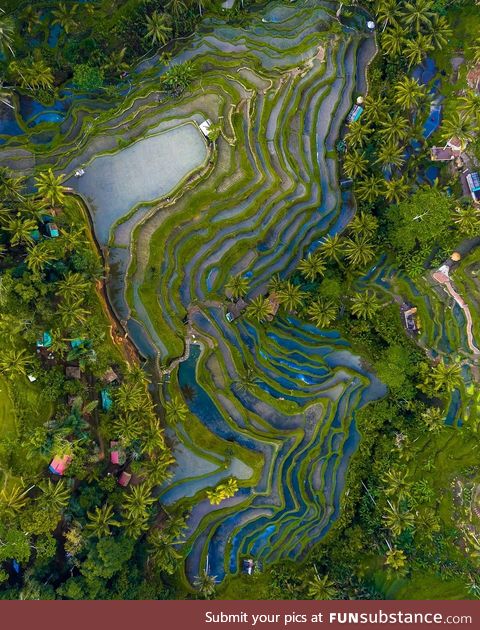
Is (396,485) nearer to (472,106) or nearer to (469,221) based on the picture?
(469,221)

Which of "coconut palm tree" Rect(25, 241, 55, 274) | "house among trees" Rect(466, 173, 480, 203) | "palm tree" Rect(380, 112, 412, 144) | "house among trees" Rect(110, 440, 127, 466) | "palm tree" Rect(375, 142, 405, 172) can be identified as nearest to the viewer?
"coconut palm tree" Rect(25, 241, 55, 274)

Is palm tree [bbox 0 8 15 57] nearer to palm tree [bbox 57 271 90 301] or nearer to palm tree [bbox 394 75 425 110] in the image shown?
palm tree [bbox 57 271 90 301]

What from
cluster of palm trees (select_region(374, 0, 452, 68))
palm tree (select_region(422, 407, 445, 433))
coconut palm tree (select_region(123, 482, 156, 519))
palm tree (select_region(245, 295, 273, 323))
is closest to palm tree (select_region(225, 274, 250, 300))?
palm tree (select_region(245, 295, 273, 323))

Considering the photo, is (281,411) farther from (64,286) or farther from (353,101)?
(353,101)

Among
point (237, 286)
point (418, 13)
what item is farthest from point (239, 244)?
point (418, 13)

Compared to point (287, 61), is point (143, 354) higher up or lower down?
lower down

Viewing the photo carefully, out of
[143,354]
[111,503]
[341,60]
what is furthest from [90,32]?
[111,503]
